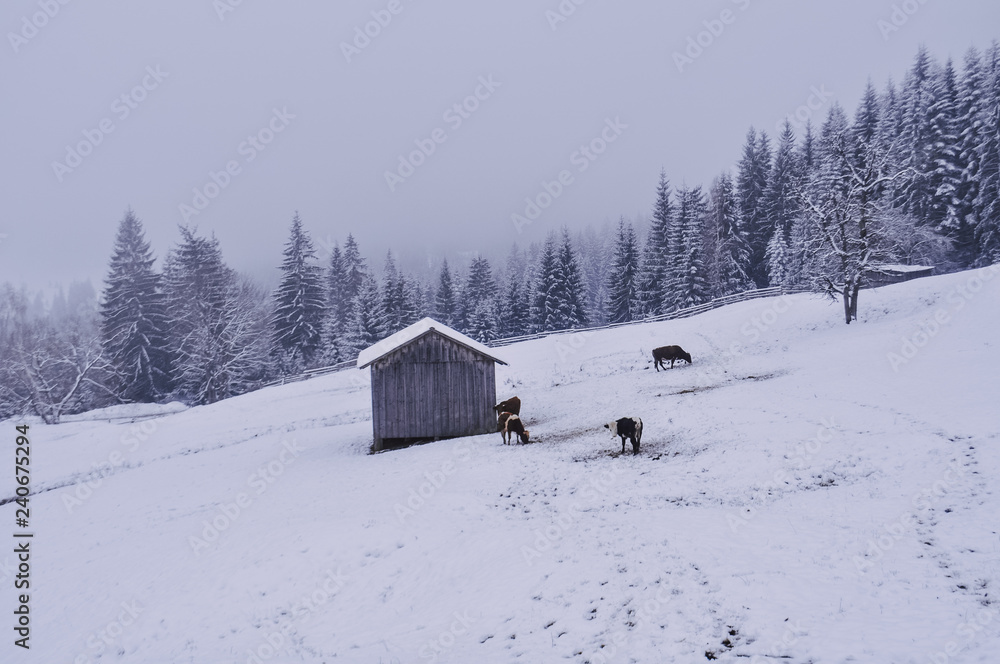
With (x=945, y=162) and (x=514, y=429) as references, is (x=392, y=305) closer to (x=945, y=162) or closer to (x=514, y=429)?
(x=514, y=429)

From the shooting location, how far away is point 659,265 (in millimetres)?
54219

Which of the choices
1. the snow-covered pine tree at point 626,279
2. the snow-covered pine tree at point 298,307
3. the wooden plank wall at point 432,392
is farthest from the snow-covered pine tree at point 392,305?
the wooden plank wall at point 432,392

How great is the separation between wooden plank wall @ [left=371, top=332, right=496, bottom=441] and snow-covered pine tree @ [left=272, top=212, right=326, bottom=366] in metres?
33.0

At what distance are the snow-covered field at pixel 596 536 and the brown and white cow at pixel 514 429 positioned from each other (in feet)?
1.95

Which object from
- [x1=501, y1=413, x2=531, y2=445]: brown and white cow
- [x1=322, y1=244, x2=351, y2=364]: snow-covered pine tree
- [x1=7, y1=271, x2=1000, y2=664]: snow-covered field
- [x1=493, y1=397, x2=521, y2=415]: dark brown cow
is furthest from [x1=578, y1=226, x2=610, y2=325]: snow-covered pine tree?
[x1=7, y1=271, x2=1000, y2=664]: snow-covered field

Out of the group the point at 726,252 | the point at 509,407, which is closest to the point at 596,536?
the point at 509,407

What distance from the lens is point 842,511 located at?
30.8 ft

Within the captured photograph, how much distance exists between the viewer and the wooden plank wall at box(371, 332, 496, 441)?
20.7 metres

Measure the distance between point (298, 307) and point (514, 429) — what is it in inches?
1538

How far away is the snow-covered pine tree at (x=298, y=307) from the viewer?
164 ft

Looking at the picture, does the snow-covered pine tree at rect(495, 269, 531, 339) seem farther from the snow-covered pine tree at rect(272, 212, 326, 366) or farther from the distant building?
the distant building

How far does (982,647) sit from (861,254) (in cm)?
2691

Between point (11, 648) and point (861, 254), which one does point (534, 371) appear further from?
point (11, 648)

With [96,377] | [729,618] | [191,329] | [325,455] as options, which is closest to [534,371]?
[325,455]
